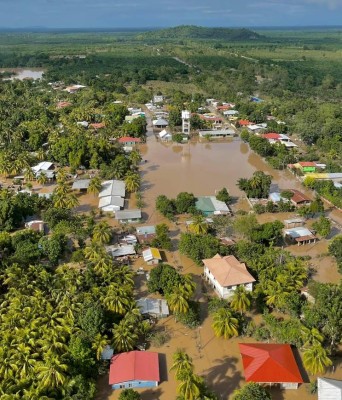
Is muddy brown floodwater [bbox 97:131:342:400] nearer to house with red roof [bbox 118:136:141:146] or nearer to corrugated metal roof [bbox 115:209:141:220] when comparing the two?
corrugated metal roof [bbox 115:209:141:220]

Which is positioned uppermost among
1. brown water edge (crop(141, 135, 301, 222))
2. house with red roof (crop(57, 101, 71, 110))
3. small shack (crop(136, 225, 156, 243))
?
house with red roof (crop(57, 101, 71, 110))

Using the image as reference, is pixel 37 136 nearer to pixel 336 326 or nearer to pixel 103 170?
pixel 103 170

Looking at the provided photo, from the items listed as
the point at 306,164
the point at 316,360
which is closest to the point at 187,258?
the point at 316,360

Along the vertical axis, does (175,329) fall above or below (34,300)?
below

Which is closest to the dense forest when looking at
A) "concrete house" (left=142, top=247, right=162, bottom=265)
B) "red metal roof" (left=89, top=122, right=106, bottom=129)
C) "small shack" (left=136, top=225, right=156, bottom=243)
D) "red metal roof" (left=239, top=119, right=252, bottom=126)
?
"red metal roof" (left=89, top=122, right=106, bottom=129)

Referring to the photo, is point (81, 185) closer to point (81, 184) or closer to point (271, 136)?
point (81, 184)

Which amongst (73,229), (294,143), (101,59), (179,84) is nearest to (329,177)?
(294,143)
